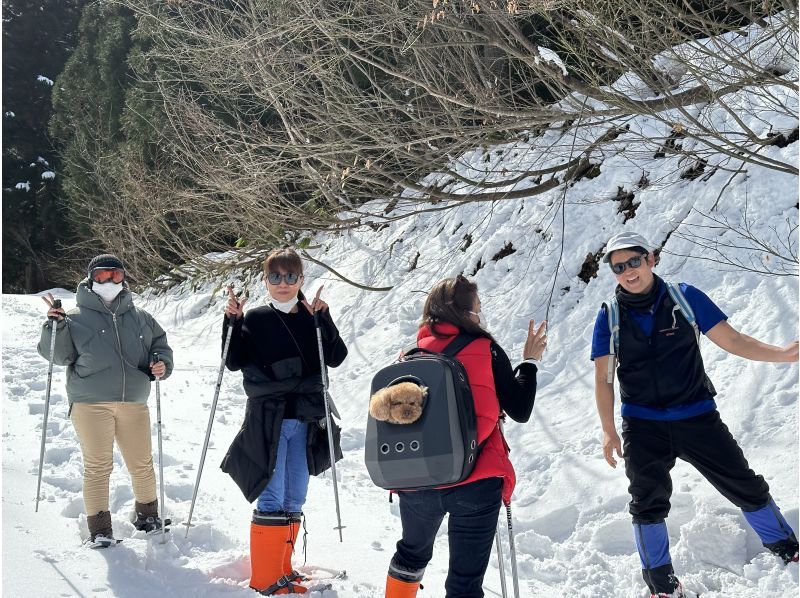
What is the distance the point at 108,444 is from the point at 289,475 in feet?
4.58

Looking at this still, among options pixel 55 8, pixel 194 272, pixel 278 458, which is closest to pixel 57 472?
pixel 278 458

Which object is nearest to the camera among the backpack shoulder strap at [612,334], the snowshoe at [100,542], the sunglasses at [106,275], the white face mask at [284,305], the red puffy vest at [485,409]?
the red puffy vest at [485,409]

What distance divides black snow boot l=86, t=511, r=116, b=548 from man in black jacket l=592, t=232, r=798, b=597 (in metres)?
3.08

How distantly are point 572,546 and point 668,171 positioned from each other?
525 centimetres

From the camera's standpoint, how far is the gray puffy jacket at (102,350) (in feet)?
15.9

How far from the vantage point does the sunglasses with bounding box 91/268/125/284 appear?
16.2ft

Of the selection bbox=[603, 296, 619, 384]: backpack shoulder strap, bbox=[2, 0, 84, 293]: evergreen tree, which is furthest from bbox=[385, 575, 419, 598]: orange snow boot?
bbox=[2, 0, 84, 293]: evergreen tree

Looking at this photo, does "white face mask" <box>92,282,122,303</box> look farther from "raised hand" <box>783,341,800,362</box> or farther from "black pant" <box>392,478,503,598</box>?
"raised hand" <box>783,341,800,362</box>

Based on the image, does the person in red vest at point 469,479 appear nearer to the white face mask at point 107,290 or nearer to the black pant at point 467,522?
the black pant at point 467,522

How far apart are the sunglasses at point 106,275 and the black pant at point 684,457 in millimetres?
3382

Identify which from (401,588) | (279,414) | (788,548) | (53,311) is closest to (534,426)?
(788,548)

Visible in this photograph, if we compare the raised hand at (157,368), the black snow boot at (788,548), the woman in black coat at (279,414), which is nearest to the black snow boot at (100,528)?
the raised hand at (157,368)

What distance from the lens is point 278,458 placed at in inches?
163

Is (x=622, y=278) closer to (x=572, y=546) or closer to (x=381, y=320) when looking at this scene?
(x=572, y=546)
